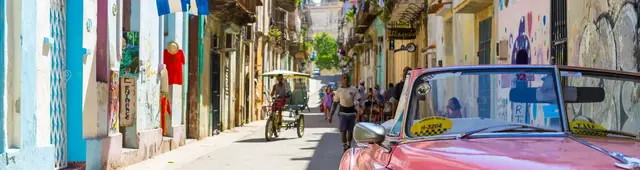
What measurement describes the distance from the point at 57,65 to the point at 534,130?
27.7 feet

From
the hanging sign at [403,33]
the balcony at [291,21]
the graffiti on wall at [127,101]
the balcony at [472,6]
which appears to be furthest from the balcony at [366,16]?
the graffiti on wall at [127,101]

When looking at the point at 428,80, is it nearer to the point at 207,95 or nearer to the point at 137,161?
the point at 137,161

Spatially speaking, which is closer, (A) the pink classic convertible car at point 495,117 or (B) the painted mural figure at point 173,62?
(A) the pink classic convertible car at point 495,117

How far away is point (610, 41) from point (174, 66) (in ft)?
35.7

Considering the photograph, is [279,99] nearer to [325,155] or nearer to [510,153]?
[325,155]

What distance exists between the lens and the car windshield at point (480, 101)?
473cm

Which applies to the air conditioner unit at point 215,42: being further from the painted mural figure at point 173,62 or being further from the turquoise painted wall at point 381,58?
the turquoise painted wall at point 381,58

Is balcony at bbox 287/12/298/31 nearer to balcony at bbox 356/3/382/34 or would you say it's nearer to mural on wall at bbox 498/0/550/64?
balcony at bbox 356/3/382/34

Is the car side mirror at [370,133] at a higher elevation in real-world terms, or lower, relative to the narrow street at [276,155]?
higher

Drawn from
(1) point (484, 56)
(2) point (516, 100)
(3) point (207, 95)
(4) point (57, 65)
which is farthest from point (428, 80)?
(3) point (207, 95)

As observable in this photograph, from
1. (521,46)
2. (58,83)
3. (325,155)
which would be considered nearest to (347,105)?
(325,155)

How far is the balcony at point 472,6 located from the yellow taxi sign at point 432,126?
12.4 m

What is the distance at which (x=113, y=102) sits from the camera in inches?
528

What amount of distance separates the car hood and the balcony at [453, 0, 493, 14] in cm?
1276
